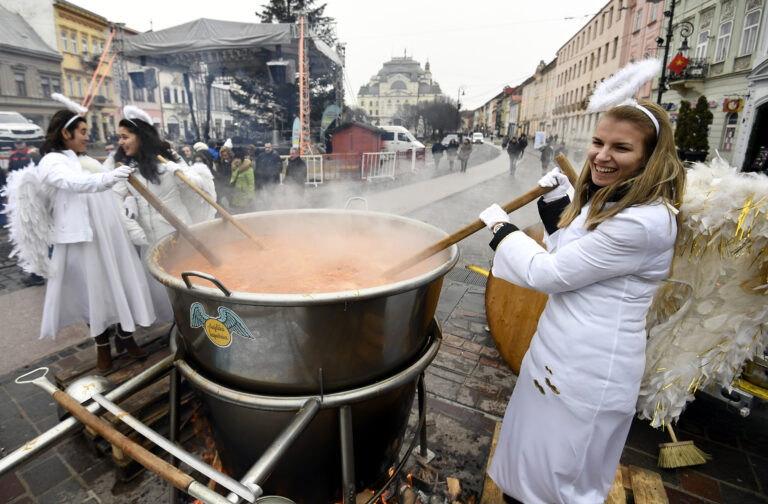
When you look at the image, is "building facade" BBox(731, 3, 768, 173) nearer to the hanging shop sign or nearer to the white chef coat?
the hanging shop sign

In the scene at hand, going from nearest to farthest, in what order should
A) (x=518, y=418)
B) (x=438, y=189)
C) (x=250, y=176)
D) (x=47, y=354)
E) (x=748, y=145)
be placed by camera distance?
(x=518, y=418) → (x=47, y=354) → (x=250, y=176) → (x=438, y=189) → (x=748, y=145)

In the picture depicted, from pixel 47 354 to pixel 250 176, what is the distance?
4.46 m

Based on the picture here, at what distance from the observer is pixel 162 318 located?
331cm

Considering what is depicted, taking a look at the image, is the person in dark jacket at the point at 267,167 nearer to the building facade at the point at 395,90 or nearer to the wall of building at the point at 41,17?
the wall of building at the point at 41,17

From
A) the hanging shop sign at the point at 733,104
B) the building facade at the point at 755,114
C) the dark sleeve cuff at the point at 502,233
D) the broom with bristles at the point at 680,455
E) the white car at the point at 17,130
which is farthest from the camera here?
the hanging shop sign at the point at 733,104

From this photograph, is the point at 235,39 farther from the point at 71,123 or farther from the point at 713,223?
the point at 713,223

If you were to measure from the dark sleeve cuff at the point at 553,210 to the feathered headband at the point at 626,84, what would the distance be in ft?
1.48

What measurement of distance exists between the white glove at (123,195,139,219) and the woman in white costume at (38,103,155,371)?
16cm

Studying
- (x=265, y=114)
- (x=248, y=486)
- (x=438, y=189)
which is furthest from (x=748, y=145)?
(x=265, y=114)

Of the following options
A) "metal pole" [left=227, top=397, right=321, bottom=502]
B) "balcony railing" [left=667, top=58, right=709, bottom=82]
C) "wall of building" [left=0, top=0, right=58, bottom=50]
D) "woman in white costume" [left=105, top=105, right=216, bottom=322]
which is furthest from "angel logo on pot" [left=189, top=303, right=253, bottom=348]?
"wall of building" [left=0, top=0, right=58, bottom=50]

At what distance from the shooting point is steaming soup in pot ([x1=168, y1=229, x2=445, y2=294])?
6.53 feet

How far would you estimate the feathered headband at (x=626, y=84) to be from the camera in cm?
153

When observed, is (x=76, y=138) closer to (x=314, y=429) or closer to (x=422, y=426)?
(x=314, y=429)

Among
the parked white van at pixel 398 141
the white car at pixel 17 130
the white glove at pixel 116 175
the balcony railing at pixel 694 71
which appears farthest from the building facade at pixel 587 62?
the white car at pixel 17 130
